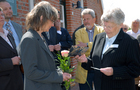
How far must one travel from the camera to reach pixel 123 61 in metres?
2.40

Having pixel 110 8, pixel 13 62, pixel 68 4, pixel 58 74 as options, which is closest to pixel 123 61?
pixel 110 8

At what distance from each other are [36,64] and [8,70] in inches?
37.1

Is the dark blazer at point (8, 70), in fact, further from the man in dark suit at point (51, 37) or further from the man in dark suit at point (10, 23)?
the man in dark suit at point (51, 37)

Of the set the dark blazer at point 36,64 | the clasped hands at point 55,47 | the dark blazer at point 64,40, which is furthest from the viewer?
the dark blazer at point 64,40

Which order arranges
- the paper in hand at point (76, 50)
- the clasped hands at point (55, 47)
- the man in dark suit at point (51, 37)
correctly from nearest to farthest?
the paper in hand at point (76, 50), the clasped hands at point (55, 47), the man in dark suit at point (51, 37)

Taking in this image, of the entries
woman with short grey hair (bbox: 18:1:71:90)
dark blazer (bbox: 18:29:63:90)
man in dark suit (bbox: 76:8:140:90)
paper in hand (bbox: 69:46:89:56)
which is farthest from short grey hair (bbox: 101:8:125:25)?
dark blazer (bbox: 18:29:63:90)

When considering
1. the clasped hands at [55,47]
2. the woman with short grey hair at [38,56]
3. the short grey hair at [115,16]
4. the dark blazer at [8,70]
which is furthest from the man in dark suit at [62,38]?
the woman with short grey hair at [38,56]

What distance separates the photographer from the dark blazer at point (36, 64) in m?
1.93

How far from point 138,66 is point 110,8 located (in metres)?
0.91

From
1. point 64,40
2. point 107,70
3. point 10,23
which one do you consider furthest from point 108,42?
point 64,40

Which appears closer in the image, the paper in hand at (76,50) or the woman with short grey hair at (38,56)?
the woman with short grey hair at (38,56)

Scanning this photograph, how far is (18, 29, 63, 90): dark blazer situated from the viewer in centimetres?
193

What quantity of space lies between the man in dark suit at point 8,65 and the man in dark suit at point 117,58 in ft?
4.30

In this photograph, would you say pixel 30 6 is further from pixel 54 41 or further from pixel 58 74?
pixel 58 74
